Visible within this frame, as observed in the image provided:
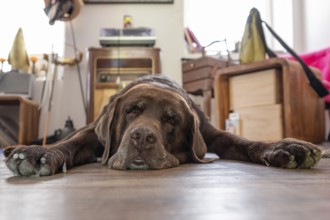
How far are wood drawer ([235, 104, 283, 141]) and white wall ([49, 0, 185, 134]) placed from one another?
1.81 metres

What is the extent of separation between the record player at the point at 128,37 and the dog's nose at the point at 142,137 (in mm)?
2979

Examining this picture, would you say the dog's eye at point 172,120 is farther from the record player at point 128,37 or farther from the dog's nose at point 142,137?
the record player at point 128,37

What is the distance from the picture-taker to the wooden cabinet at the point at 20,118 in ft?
13.6

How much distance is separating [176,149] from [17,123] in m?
3.42

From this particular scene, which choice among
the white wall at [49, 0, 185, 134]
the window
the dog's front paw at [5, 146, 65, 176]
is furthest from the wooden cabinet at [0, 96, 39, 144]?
the dog's front paw at [5, 146, 65, 176]

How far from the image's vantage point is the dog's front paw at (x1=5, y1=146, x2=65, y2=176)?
4.00 feet

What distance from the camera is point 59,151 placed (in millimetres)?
1416

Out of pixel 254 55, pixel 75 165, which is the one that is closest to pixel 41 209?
pixel 75 165

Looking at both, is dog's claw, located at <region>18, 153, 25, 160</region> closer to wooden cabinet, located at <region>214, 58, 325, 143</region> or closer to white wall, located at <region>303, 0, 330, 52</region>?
wooden cabinet, located at <region>214, 58, 325, 143</region>

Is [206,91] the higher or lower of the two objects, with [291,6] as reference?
lower

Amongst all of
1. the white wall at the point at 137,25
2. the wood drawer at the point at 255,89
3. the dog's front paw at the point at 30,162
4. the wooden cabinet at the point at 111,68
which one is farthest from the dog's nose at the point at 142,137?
the white wall at the point at 137,25

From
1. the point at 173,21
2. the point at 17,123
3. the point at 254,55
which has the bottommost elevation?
the point at 17,123

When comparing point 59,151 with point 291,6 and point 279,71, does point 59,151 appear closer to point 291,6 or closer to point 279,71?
point 279,71

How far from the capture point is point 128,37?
166 inches
